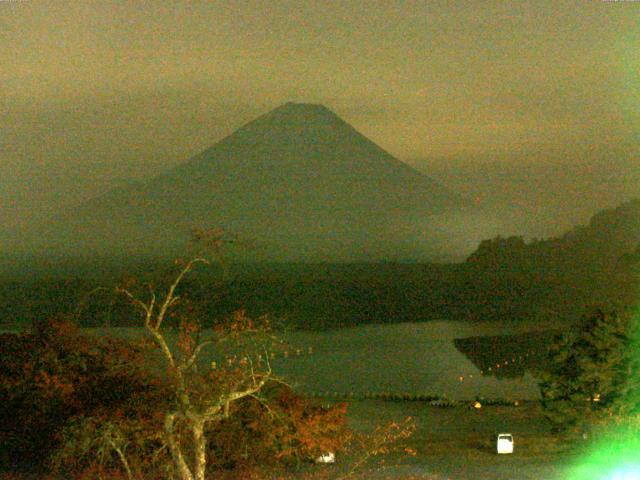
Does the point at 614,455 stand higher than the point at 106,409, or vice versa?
the point at 106,409

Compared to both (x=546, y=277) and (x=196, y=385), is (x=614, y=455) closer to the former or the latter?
(x=196, y=385)

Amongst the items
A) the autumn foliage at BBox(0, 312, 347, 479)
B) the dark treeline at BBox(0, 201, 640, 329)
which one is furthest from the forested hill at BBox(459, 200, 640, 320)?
the autumn foliage at BBox(0, 312, 347, 479)

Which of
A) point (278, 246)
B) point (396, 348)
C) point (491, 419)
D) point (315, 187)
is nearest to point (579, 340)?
point (491, 419)

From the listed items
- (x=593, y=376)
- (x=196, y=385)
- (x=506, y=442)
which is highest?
(x=593, y=376)

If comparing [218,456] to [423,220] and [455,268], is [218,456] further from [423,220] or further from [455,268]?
[423,220]

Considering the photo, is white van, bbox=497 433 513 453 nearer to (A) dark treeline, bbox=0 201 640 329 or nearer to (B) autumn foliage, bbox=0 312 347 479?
(B) autumn foliage, bbox=0 312 347 479

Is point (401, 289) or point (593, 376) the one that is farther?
point (401, 289)

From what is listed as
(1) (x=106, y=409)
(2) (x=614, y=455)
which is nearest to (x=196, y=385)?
(1) (x=106, y=409)
